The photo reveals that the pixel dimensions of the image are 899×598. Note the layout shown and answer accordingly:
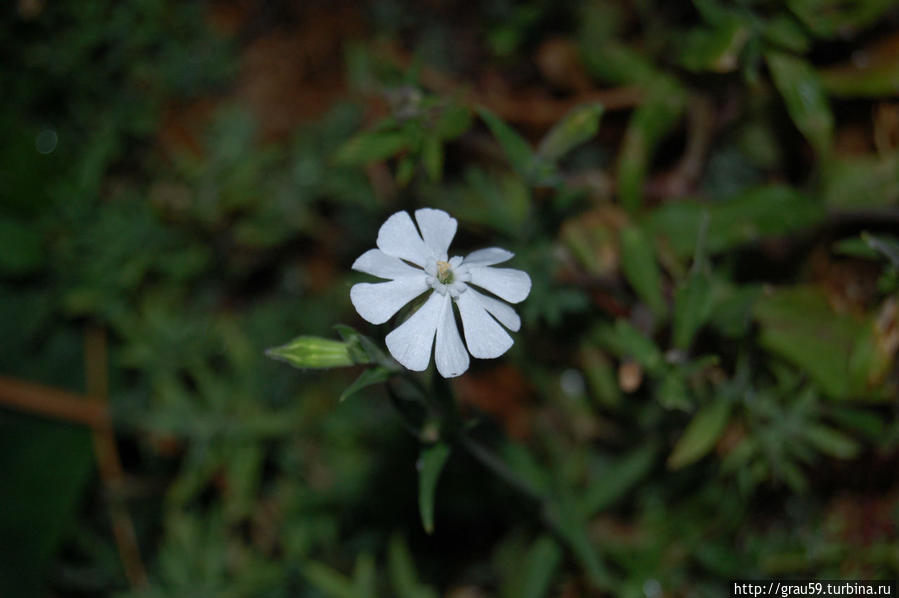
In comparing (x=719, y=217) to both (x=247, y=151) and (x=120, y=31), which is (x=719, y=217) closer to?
(x=247, y=151)

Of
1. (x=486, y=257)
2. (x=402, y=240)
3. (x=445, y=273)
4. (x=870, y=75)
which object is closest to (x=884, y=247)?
(x=870, y=75)

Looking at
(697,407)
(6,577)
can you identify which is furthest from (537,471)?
(6,577)

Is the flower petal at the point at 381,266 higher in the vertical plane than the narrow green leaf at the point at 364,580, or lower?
higher

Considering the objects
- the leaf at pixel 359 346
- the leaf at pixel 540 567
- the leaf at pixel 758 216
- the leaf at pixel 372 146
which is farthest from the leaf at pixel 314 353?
the leaf at pixel 758 216

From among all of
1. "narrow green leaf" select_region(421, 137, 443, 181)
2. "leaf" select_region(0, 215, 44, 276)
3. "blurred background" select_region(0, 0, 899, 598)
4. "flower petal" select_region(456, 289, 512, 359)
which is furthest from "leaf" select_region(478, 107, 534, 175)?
"leaf" select_region(0, 215, 44, 276)

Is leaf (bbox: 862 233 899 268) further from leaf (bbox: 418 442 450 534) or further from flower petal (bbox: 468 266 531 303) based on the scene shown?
leaf (bbox: 418 442 450 534)

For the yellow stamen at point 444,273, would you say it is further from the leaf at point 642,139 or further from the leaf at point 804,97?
the leaf at point 804,97
